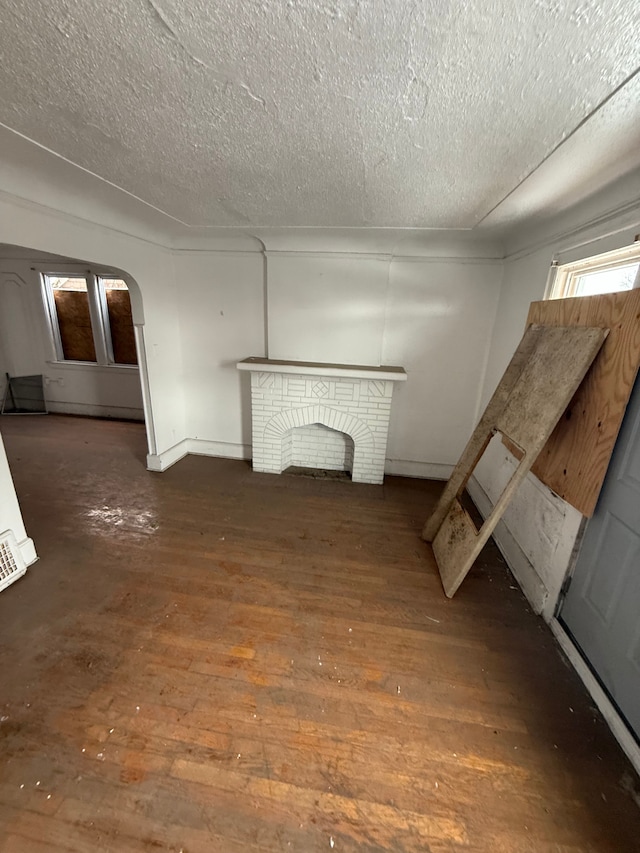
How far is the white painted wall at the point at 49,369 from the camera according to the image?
5227 mm

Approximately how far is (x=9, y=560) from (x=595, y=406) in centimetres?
359

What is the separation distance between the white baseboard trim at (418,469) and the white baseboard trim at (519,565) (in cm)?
76

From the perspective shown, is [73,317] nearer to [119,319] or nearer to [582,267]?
[119,319]

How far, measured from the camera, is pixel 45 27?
0.92m

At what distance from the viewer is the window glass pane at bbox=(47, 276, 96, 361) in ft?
17.3

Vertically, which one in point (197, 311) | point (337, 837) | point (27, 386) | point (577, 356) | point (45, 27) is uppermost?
point (45, 27)

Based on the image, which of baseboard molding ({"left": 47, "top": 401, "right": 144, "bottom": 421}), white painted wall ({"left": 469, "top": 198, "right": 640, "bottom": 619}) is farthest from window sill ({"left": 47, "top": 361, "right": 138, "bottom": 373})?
white painted wall ({"left": 469, "top": 198, "right": 640, "bottom": 619})

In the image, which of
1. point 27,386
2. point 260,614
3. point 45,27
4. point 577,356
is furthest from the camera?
point 27,386

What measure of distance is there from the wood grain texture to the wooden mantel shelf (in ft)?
4.99

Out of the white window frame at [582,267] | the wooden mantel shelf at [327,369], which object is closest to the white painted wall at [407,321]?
the wooden mantel shelf at [327,369]

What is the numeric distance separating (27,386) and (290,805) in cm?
678

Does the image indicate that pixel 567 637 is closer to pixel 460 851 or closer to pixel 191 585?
pixel 460 851

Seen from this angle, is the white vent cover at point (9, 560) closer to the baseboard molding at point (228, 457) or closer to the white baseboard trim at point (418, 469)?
the baseboard molding at point (228, 457)

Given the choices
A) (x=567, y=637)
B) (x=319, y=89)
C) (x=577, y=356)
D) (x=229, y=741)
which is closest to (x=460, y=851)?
(x=229, y=741)
